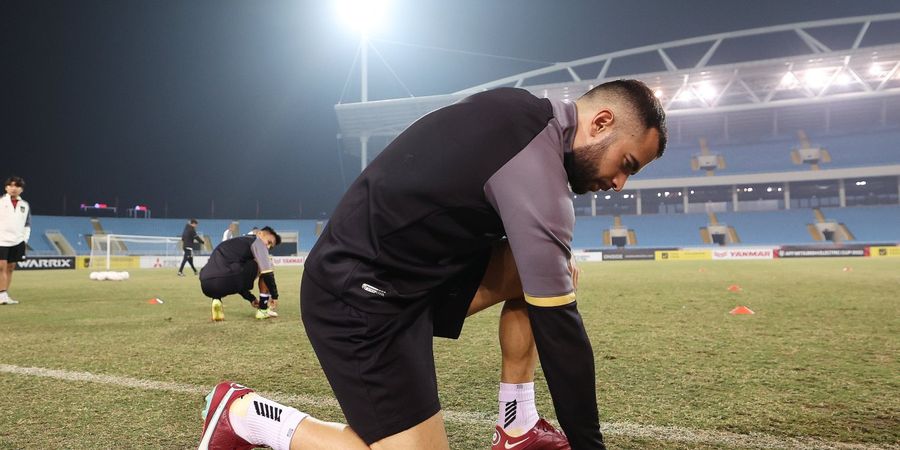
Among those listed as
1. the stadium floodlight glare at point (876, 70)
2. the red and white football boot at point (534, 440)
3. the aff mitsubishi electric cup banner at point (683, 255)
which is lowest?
the aff mitsubishi electric cup banner at point (683, 255)

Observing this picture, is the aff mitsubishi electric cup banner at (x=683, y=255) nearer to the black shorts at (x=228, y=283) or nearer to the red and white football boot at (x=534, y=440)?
the black shorts at (x=228, y=283)

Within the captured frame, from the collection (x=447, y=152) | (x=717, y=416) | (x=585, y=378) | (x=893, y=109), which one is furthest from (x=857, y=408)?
(x=893, y=109)

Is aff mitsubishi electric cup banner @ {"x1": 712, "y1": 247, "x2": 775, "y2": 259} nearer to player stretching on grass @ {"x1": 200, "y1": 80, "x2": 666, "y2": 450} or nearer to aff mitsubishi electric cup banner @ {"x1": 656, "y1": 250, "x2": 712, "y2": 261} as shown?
→ aff mitsubishi electric cup banner @ {"x1": 656, "y1": 250, "x2": 712, "y2": 261}

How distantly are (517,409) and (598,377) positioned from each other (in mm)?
1447

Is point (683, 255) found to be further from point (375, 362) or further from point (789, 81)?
point (375, 362)

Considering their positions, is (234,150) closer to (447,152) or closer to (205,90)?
(205,90)

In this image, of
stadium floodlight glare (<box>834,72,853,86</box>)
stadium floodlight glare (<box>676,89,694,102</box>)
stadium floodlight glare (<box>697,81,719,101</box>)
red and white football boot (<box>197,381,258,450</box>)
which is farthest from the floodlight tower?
red and white football boot (<box>197,381,258,450</box>)

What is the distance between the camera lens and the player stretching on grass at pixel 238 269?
20.3ft

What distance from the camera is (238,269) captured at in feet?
20.8

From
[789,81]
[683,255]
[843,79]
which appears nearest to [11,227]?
[683,255]

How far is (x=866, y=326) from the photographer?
5219 mm

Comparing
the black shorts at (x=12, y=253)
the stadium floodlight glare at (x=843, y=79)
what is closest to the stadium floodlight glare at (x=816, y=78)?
the stadium floodlight glare at (x=843, y=79)

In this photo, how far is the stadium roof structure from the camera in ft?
107

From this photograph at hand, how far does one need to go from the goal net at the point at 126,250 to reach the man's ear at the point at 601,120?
90.1 feet
